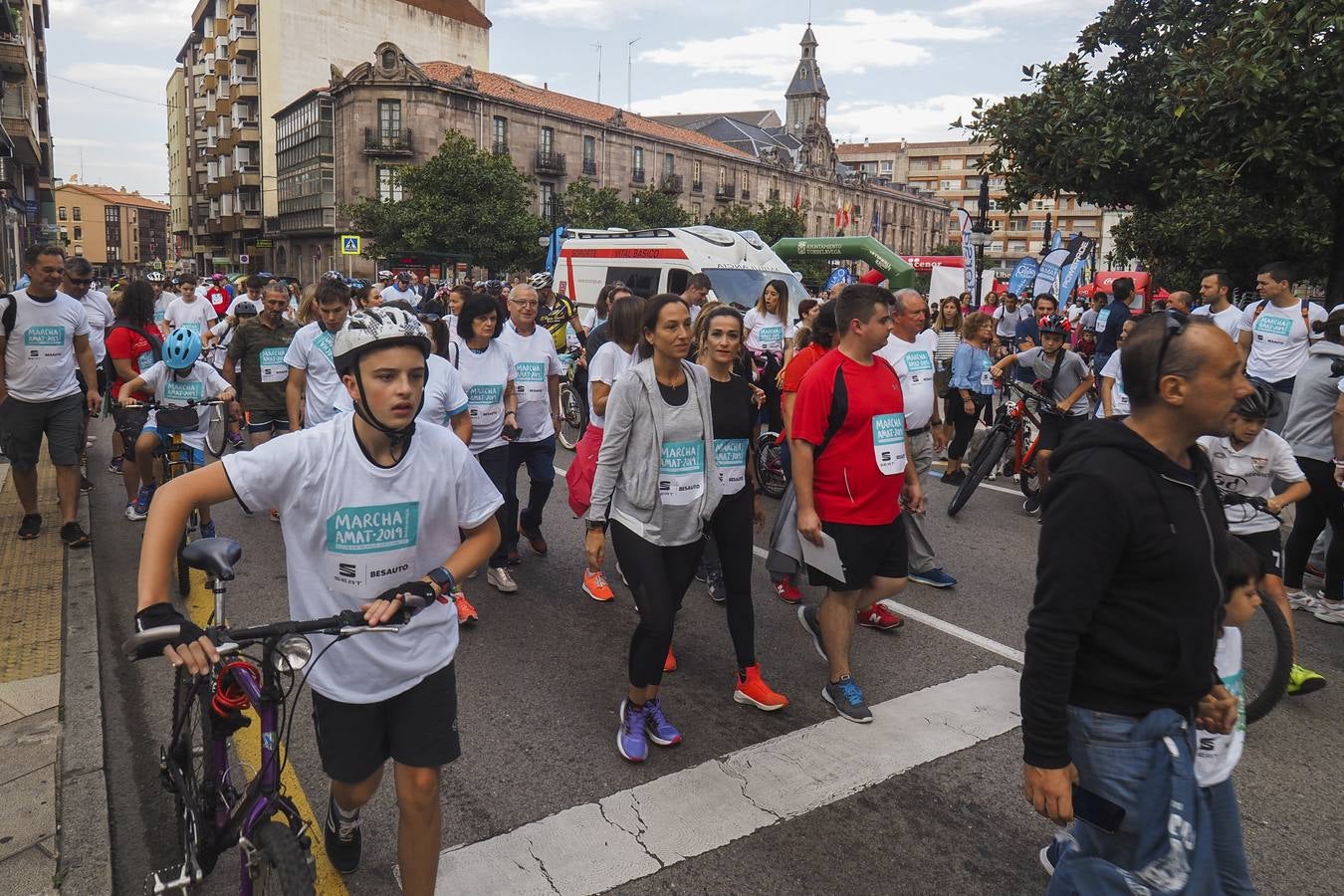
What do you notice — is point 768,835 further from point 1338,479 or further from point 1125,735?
point 1338,479

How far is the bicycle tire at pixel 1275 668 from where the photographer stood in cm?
407

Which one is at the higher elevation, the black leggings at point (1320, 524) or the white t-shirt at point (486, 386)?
the white t-shirt at point (486, 386)

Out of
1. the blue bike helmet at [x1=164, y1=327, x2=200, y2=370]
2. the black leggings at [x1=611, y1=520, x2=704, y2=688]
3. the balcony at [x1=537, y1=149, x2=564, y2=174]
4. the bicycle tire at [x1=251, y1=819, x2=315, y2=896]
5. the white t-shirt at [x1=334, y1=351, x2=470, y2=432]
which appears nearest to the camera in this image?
the bicycle tire at [x1=251, y1=819, x2=315, y2=896]

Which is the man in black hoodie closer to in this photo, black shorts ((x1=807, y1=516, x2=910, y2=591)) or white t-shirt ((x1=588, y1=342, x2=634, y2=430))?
black shorts ((x1=807, y1=516, x2=910, y2=591))

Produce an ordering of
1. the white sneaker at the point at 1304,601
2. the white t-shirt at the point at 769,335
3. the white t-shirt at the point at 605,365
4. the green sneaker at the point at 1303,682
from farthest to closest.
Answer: the white t-shirt at the point at 769,335 → the white sneaker at the point at 1304,601 → the white t-shirt at the point at 605,365 → the green sneaker at the point at 1303,682

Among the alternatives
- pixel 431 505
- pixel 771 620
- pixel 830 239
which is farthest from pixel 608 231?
pixel 431 505

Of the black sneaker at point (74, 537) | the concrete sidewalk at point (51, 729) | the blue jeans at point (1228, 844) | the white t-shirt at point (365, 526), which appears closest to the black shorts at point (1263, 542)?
the blue jeans at point (1228, 844)

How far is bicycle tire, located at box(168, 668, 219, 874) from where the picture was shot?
2.66m

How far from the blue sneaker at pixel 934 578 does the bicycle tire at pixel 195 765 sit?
4558 mm

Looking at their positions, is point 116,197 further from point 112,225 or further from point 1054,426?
point 1054,426

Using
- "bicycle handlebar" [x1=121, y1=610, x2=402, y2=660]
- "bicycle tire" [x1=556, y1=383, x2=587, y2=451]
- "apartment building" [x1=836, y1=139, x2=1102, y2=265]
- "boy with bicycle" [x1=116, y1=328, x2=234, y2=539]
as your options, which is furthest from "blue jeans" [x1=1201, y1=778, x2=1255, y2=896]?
"apartment building" [x1=836, y1=139, x2=1102, y2=265]

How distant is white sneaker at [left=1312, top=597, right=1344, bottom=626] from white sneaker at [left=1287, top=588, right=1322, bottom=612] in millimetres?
29

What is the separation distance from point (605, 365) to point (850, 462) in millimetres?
1927

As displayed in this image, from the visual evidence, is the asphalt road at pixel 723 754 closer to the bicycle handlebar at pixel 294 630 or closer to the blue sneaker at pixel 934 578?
the blue sneaker at pixel 934 578
